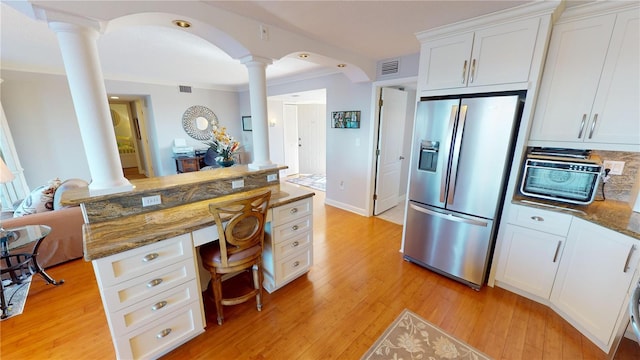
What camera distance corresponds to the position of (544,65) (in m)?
1.87

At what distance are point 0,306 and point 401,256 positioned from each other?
3.63 m

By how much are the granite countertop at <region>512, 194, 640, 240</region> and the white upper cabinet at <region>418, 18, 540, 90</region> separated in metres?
1.00

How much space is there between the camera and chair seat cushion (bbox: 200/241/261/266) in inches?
66.6

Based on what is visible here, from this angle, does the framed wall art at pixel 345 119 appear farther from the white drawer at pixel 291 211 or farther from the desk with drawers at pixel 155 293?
the desk with drawers at pixel 155 293

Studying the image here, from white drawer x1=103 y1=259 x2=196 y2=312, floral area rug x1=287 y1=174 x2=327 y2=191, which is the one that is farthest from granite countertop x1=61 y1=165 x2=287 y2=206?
floral area rug x1=287 y1=174 x2=327 y2=191

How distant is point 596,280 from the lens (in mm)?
1625

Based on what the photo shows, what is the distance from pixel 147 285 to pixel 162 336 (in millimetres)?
395

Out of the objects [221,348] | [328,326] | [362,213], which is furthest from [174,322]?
[362,213]

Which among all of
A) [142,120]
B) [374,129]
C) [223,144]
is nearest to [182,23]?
[223,144]

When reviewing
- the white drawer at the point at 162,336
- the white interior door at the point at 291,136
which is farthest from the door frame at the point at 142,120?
the white drawer at the point at 162,336

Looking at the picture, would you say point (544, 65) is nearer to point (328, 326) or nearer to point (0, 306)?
point (328, 326)

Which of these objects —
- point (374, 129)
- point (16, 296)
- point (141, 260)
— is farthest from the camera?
point (374, 129)

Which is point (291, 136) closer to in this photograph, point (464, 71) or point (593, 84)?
point (464, 71)

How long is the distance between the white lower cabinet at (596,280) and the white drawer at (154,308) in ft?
9.06
